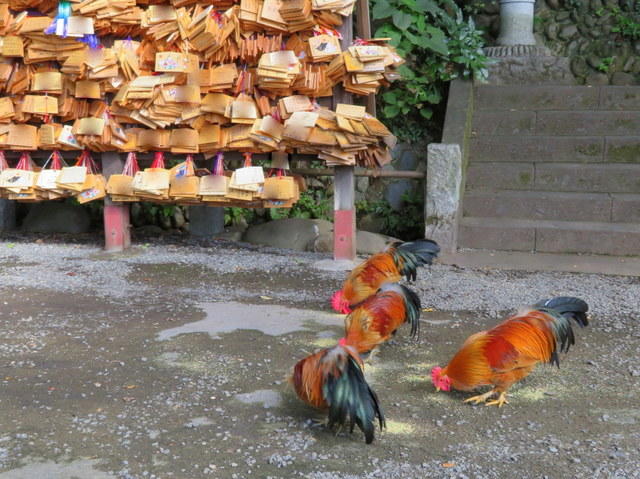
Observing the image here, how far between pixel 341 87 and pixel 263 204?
1.21m

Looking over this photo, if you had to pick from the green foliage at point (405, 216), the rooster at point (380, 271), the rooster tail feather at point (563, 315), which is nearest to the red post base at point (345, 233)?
the rooster at point (380, 271)

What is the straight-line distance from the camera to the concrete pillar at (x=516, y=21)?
933 cm

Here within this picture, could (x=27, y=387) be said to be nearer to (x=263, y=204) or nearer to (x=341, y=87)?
(x=263, y=204)

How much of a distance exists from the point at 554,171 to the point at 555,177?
0.06 m

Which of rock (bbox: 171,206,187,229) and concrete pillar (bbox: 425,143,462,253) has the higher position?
concrete pillar (bbox: 425,143,462,253)

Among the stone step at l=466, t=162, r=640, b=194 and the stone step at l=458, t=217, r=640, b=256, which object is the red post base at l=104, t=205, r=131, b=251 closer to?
the stone step at l=458, t=217, r=640, b=256

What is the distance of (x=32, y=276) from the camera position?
603cm

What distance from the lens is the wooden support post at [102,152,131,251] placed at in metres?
6.82

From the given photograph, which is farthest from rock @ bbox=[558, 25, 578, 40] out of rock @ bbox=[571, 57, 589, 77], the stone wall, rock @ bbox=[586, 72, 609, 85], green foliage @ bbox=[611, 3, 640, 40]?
rock @ bbox=[586, 72, 609, 85]

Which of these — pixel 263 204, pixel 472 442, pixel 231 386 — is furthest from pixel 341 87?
pixel 472 442

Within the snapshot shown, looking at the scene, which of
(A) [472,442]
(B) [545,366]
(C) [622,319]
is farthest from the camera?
(C) [622,319]

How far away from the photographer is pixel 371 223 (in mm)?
8719

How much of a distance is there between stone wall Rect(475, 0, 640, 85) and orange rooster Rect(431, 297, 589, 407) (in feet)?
21.1

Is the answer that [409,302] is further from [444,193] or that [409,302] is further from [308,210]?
[308,210]
